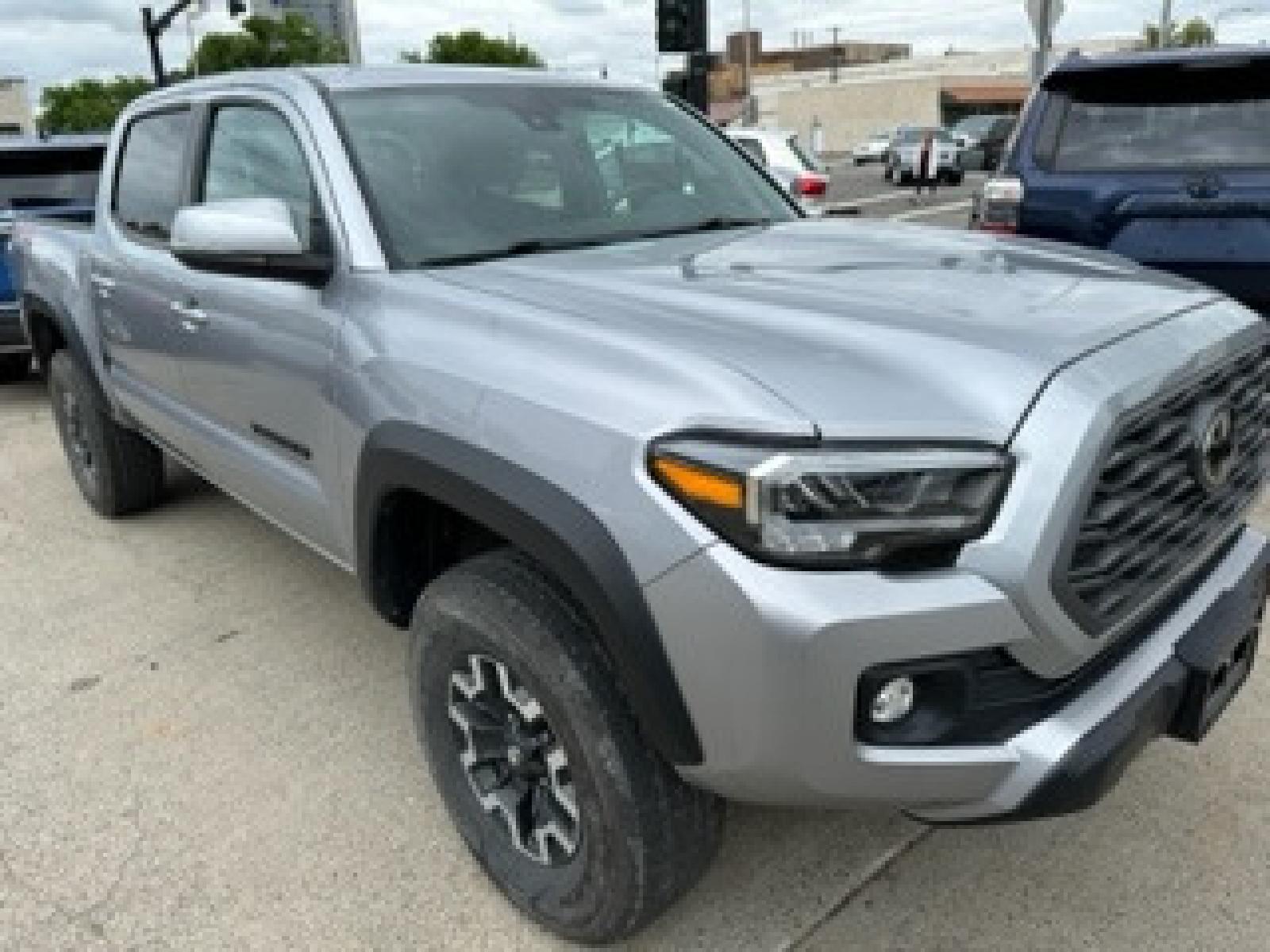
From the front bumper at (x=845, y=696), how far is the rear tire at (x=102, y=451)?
356 cm

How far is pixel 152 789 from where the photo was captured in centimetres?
291

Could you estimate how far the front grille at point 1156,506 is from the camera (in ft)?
5.88

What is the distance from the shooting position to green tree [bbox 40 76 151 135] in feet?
217

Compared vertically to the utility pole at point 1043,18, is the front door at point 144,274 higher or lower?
lower

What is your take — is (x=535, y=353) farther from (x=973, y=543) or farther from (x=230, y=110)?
(x=230, y=110)

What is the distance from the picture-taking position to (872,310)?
205 cm

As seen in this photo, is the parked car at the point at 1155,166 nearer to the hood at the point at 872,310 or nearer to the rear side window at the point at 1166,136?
the rear side window at the point at 1166,136

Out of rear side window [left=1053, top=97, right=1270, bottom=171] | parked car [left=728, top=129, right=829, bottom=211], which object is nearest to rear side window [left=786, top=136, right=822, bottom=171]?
parked car [left=728, top=129, right=829, bottom=211]

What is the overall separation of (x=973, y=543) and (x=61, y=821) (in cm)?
236

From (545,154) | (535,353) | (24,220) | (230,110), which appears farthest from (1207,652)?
(24,220)

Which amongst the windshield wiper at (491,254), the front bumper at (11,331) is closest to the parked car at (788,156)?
the front bumper at (11,331)

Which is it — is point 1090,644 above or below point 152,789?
above

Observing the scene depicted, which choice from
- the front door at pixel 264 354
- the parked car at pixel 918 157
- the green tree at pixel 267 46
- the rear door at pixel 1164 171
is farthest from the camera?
the green tree at pixel 267 46

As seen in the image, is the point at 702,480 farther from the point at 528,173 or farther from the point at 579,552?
the point at 528,173
